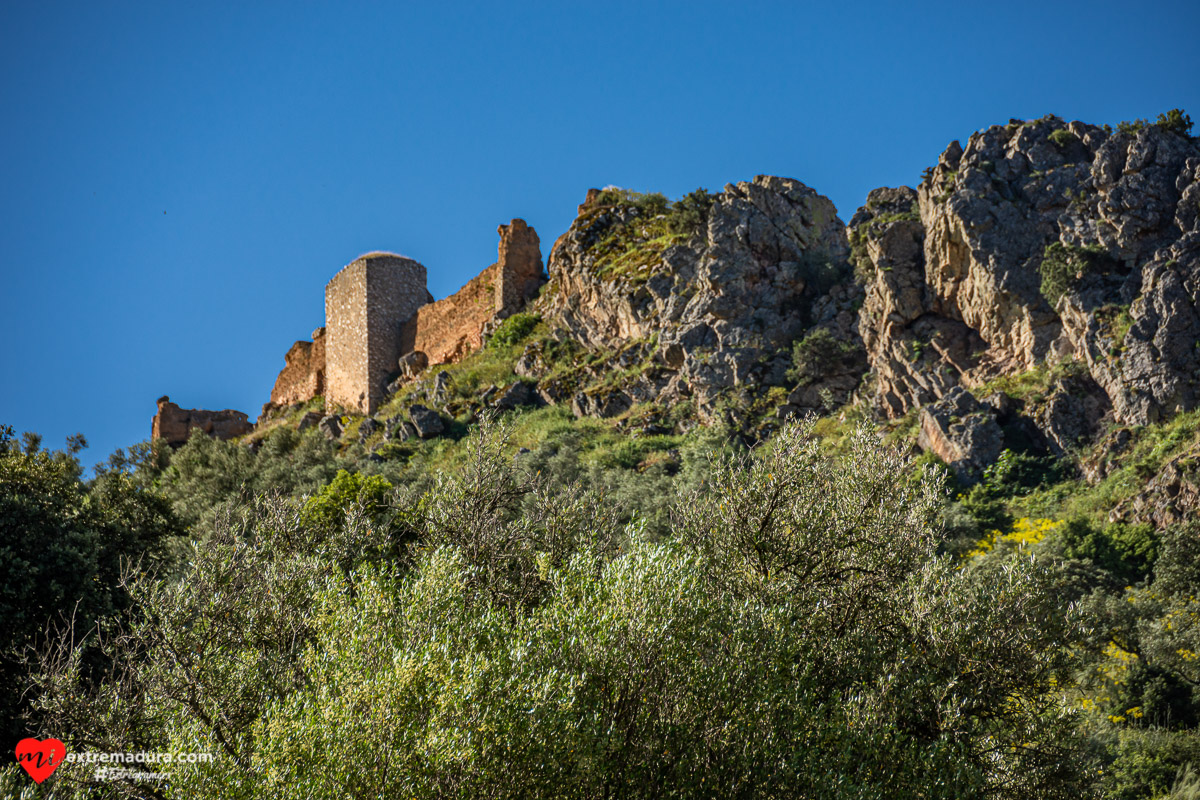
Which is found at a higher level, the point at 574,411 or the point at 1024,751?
the point at 574,411

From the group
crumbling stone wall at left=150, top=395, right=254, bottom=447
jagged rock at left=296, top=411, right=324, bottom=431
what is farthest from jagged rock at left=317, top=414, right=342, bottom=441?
crumbling stone wall at left=150, top=395, right=254, bottom=447

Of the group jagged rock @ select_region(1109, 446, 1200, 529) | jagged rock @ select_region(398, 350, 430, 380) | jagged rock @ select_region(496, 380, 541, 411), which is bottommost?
jagged rock @ select_region(1109, 446, 1200, 529)

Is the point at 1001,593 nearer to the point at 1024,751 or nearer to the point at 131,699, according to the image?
the point at 1024,751

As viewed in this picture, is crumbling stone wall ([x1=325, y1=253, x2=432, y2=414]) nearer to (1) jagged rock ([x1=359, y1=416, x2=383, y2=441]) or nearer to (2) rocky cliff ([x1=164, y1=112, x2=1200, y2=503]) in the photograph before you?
(1) jagged rock ([x1=359, y1=416, x2=383, y2=441])

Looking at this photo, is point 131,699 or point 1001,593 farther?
point 1001,593

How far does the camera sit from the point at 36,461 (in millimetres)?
18125

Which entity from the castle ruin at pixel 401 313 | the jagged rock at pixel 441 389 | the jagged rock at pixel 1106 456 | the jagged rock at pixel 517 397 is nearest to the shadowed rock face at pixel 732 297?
the jagged rock at pixel 517 397

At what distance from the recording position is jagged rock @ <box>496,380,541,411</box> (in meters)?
30.8

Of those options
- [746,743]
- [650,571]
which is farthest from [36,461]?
[746,743]

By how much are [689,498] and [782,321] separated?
1709cm

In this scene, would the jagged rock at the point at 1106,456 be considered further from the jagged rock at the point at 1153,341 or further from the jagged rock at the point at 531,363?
the jagged rock at the point at 531,363

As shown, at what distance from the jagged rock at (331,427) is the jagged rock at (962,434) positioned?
76.9 feet

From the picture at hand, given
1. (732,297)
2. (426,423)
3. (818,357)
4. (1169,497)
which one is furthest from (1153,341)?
(426,423)

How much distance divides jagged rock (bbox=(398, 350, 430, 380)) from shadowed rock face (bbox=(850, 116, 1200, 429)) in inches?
802
